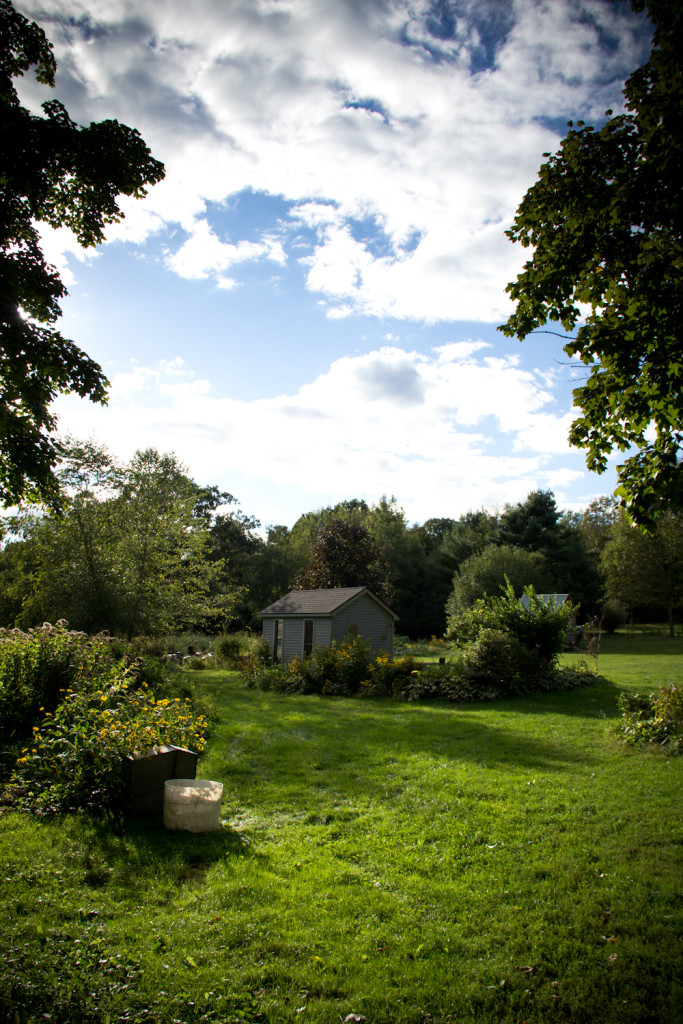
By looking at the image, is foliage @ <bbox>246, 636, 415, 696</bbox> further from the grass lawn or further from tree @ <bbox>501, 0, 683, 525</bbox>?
tree @ <bbox>501, 0, 683, 525</bbox>

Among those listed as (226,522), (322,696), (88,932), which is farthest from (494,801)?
(226,522)

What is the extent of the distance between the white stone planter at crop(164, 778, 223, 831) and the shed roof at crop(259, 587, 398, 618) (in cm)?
1611

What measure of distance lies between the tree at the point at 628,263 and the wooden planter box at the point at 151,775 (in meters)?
5.51

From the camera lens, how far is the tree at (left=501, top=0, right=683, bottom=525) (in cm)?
490

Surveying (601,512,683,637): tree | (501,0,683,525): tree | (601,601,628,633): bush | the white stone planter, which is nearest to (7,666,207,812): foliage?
the white stone planter

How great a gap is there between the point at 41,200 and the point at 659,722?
1116cm

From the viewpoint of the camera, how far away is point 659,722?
889 cm

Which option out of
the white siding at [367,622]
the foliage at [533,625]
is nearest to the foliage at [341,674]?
the foliage at [533,625]

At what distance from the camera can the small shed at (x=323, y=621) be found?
22.3 metres

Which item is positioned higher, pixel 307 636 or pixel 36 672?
pixel 36 672

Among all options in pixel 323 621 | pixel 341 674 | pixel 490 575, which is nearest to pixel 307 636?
pixel 323 621

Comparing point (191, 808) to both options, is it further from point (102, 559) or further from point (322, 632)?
point (322, 632)

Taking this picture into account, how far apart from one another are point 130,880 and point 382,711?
33.3ft

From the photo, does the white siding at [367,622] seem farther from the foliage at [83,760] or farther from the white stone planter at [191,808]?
the white stone planter at [191,808]
